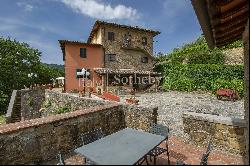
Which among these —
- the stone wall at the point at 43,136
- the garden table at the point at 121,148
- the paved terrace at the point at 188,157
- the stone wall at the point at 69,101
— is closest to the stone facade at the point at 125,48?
the stone wall at the point at 69,101

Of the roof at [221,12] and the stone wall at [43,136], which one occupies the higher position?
the roof at [221,12]

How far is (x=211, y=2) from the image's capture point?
3.57 metres

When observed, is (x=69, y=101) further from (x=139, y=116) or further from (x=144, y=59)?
(x=144, y=59)

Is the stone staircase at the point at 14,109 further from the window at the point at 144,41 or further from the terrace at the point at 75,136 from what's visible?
the window at the point at 144,41

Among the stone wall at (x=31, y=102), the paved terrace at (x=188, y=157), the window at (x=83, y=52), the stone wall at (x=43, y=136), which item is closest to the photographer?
the stone wall at (x=43, y=136)

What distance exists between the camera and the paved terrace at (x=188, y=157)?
666cm

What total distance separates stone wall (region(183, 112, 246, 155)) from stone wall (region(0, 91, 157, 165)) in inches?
63.9

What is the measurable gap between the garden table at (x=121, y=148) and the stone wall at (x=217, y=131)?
2.78 m

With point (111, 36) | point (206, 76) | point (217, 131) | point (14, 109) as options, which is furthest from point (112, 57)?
point (217, 131)

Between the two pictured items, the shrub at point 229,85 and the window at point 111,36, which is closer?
the shrub at point 229,85

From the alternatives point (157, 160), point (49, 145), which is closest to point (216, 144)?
point (157, 160)

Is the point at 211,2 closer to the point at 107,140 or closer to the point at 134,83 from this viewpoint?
the point at 107,140

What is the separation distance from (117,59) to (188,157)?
25811mm

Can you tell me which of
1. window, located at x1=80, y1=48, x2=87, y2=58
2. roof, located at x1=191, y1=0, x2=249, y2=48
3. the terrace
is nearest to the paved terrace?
the terrace
